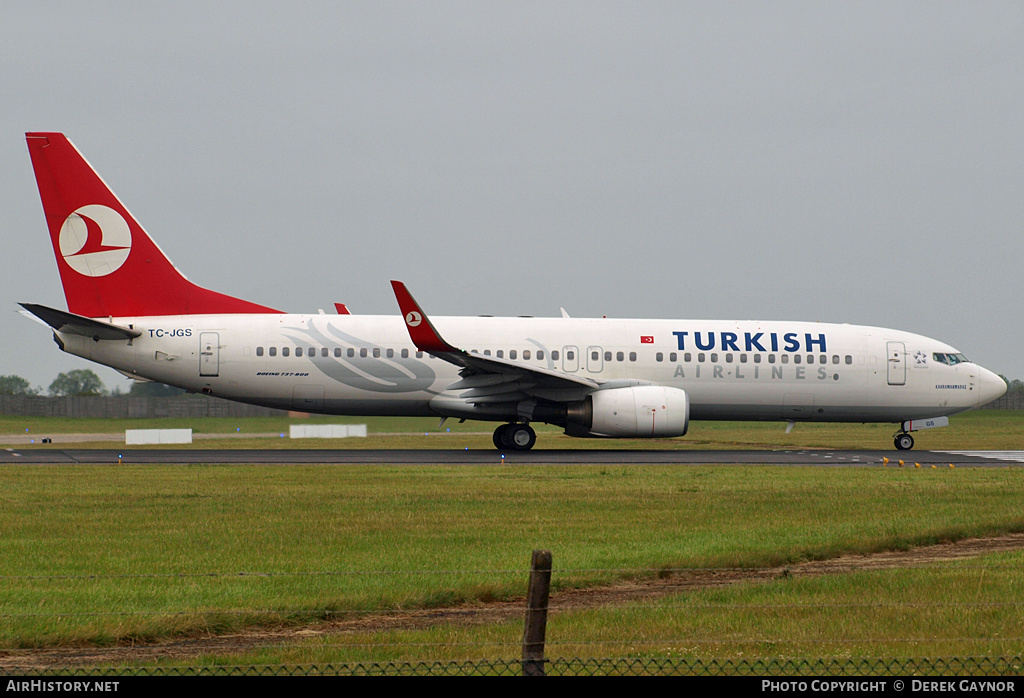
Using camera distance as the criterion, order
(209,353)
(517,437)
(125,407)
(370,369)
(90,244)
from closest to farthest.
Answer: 1. (209,353)
2. (370,369)
3. (90,244)
4. (517,437)
5. (125,407)

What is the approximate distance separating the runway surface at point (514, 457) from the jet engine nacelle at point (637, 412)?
2.13 ft

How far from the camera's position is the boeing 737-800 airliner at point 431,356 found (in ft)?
84.1

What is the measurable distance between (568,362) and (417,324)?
4916 mm

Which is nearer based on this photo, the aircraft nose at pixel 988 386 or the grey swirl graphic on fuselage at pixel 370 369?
the grey swirl graphic on fuselage at pixel 370 369

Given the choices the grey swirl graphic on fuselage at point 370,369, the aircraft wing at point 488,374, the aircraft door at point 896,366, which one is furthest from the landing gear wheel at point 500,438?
the aircraft door at point 896,366

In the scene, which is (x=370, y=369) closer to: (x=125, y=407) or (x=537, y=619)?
(x=537, y=619)

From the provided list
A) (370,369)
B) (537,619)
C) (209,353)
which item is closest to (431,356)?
(370,369)

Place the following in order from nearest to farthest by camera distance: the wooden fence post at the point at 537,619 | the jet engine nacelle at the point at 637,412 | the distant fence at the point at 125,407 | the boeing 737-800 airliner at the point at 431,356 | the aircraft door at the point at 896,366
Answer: the wooden fence post at the point at 537,619, the jet engine nacelle at the point at 637,412, the boeing 737-800 airliner at the point at 431,356, the aircraft door at the point at 896,366, the distant fence at the point at 125,407

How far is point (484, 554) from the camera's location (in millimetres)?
10977

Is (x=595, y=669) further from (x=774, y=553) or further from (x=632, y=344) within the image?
(x=632, y=344)

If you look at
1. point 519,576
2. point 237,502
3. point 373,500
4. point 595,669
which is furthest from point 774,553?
point 237,502

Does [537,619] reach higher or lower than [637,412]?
lower

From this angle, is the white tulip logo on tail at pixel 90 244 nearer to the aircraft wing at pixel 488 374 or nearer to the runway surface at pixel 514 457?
the runway surface at pixel 514 457

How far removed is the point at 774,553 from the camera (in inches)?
445
